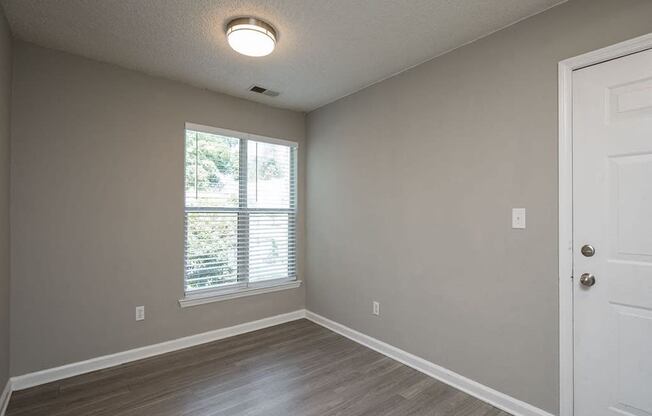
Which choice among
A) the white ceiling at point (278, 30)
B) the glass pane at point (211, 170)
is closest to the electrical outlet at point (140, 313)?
the glass pane at point (211, 170)

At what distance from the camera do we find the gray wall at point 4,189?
6.84ft

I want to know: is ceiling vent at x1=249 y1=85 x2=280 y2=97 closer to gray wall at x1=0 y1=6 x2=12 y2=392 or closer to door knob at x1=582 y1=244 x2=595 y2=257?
gray wall at x1=0 y1=6 x2=12 y2=392

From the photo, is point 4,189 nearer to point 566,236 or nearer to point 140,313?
point 140,313

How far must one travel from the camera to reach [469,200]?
243 centimetres

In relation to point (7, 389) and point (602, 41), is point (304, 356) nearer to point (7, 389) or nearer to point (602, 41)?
point (7, 389)

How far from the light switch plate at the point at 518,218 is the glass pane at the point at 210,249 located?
2630 mm

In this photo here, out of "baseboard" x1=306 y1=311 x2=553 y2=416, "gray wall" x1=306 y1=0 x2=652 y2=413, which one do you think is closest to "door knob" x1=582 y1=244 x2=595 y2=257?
"gray wall" x1=306 y1=0 x2=652 y2=413

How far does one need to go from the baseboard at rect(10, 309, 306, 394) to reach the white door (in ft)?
9.37

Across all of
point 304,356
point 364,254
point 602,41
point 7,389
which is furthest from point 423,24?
point 7,389

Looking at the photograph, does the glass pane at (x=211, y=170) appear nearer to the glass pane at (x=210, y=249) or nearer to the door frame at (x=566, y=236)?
the glass pane at (x=210, y=249)

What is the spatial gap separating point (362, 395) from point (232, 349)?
1400mm

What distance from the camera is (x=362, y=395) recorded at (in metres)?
2.34

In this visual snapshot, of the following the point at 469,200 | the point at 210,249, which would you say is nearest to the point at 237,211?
the point at 210,249

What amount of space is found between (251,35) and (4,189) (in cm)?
199
